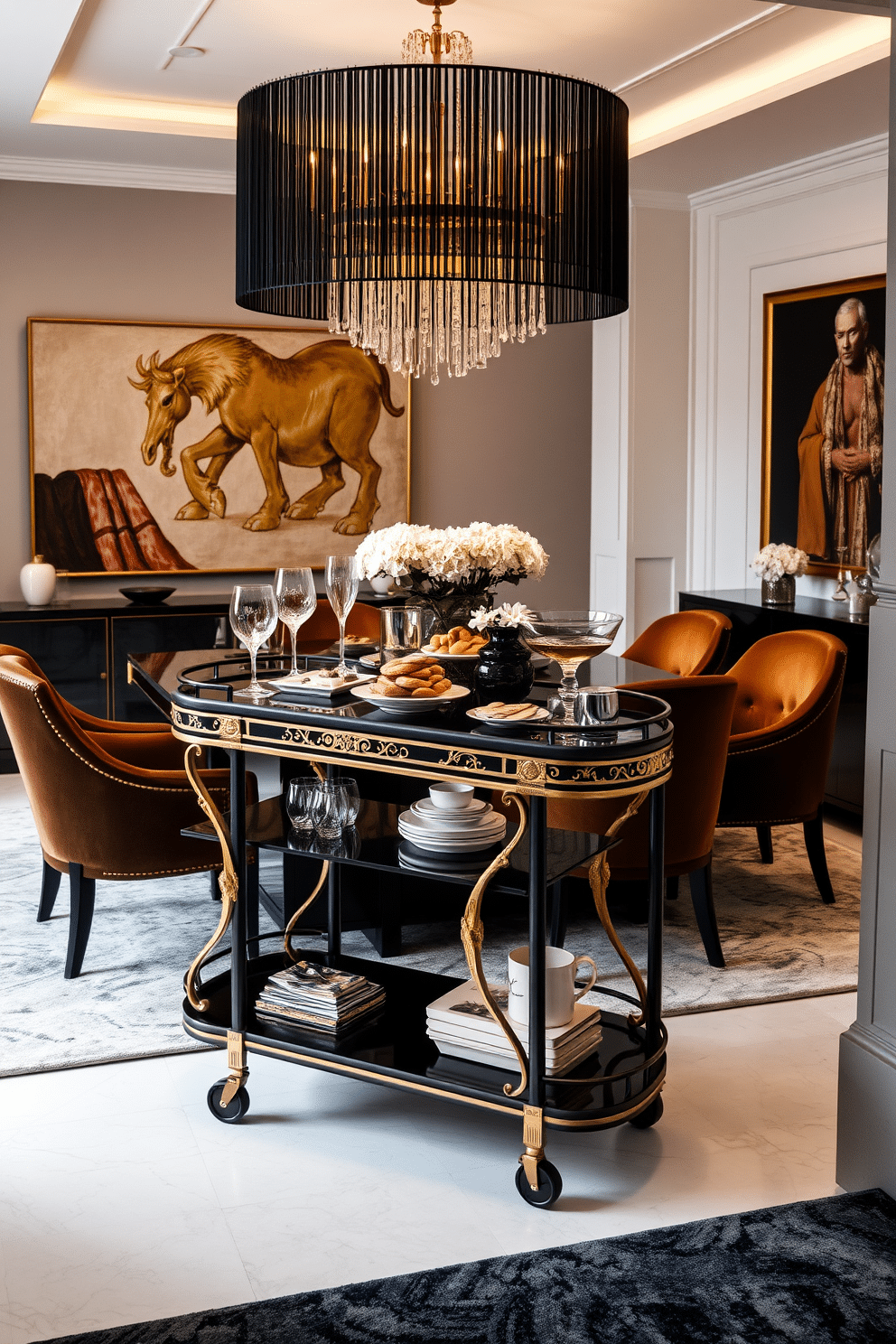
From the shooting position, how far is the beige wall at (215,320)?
6.59 meters

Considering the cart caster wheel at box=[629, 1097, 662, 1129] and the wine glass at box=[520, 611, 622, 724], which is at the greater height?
the wine glass at box=[520, 611, 622, 724]

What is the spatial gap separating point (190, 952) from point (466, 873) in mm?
1687

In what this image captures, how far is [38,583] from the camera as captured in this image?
634cm

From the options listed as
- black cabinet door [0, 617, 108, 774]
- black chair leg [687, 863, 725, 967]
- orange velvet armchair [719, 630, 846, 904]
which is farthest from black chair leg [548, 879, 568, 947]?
black cabinet door [0, 617, 108, 774]

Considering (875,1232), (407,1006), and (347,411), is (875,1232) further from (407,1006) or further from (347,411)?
(347,411)

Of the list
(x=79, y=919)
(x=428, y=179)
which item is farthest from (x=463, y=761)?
(x=79, y=919)

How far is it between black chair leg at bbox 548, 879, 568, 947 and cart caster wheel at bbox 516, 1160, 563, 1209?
88 centimetres

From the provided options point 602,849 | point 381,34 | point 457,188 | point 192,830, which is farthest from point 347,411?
point 602,849

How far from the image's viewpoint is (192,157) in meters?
6.09

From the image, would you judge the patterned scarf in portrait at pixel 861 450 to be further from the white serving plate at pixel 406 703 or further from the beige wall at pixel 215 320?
the white serving plate at pixel 406 703

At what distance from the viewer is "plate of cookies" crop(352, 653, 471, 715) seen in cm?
256

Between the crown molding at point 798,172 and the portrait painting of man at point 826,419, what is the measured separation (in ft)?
1.61

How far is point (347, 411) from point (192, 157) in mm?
1642

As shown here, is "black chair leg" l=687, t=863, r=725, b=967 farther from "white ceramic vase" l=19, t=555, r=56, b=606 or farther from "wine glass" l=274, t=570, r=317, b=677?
"white ceramic vase" l=19, t=555, r=56, b=606
